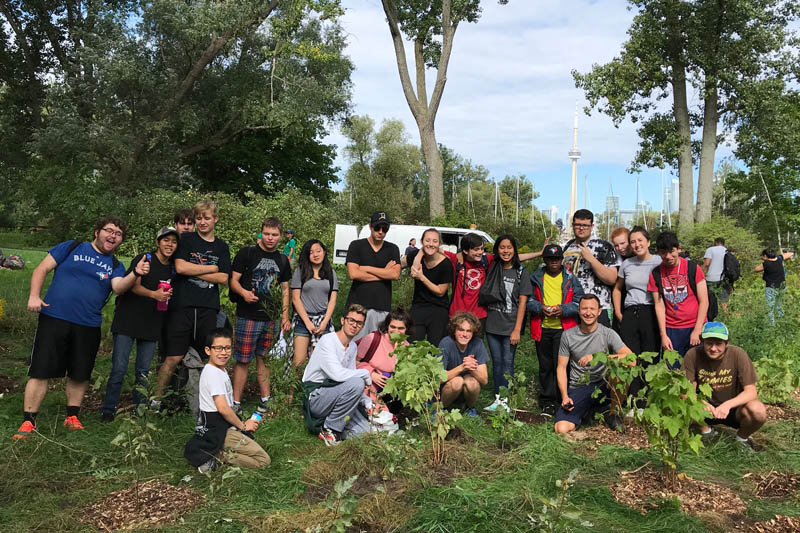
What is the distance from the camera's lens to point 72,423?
4898 millimetres

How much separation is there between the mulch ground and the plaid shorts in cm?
167

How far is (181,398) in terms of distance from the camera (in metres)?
5.37

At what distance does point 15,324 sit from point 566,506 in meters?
8.23

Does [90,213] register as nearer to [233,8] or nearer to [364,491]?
[233,8]

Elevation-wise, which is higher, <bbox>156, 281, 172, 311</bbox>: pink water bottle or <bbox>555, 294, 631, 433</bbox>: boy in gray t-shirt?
<bbox>156, 281, 172, 311</bbox>: pink water bottle

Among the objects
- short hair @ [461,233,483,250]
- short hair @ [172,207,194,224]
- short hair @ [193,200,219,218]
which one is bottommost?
short hair @ [461,233,483,250]

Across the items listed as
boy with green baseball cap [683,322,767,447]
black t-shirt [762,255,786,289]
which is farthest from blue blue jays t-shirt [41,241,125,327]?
black t-shirt [762,255,786,289]

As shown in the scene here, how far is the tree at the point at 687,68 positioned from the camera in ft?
65.1

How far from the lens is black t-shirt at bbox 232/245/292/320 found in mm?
5480

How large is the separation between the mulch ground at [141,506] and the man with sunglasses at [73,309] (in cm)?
138

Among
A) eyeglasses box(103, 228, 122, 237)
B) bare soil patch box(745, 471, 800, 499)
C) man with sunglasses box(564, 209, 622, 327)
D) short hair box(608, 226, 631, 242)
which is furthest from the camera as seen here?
short hair box(608, 226, 631, 242)

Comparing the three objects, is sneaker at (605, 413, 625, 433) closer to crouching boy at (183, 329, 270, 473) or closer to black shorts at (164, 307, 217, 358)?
crouching boy at (183, 329, 270, 473)

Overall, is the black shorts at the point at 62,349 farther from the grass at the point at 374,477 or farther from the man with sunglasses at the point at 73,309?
the grass at the point at 374,477

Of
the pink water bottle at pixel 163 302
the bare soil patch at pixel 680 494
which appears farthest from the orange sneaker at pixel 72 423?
the bare soil patch at pixel 680 494
